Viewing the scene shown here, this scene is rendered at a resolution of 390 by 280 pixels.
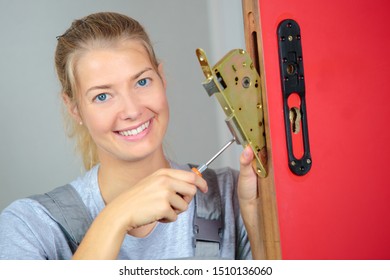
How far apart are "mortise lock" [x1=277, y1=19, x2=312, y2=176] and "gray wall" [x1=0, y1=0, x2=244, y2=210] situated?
1.01m

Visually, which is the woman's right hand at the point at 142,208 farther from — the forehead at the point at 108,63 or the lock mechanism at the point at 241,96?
the forehead at the point at 108,63

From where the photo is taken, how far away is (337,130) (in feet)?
4.37

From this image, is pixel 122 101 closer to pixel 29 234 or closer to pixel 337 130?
pixel 29 234

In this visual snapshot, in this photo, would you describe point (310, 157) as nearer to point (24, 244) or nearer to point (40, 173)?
point (24, 244)

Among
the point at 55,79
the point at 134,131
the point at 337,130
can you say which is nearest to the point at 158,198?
the point at 134,131

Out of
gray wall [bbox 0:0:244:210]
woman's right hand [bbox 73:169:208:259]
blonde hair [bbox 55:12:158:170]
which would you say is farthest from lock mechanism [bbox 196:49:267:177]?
gray wall [bbox 0:0:244:210]

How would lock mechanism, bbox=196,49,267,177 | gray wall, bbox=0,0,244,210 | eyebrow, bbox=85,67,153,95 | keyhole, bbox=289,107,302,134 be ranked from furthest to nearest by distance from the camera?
gray wall, bbox=0,0,244,210, eyebrow, bbox=85,67,153,95, keyhole, bbox=289,107,302,134, lock mechanism, bbox=196,49,267,177

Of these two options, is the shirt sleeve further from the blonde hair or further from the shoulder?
the blonde hair

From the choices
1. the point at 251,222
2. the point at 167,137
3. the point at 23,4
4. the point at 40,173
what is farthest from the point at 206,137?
the point at 251,222

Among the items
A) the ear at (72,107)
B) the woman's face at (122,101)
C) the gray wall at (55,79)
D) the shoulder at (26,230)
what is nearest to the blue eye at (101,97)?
the woman's face at (122,101)

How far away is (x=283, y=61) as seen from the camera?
4.01ft

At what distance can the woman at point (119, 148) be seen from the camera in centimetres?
135

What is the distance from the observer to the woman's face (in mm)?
1410

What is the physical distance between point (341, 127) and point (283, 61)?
0.22 meters
